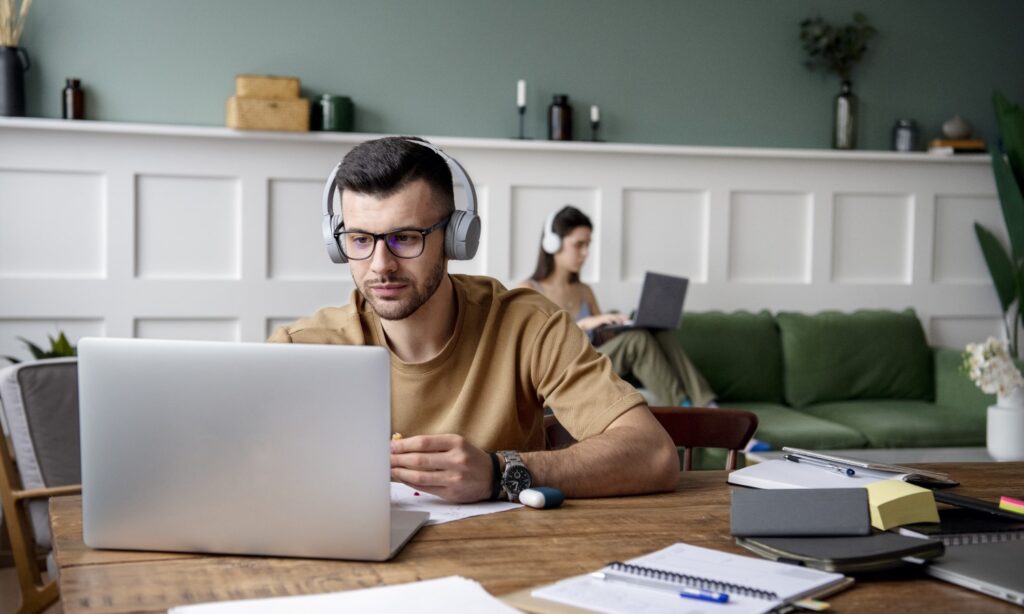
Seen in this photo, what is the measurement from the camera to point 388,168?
169cm

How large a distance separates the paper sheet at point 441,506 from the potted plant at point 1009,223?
3.98 meters

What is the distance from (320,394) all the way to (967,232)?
444cm

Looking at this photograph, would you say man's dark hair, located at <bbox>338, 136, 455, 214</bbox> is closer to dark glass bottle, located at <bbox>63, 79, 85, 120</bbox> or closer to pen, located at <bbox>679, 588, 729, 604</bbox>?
pen, located at <bbox>679, 588, 729, 604</bbox>

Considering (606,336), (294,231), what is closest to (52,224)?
(294,231)

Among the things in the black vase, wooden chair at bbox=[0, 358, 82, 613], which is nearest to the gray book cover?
wooden chair at bbox=[0, 358, 82, 613]

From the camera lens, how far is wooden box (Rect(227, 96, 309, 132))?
397 cm

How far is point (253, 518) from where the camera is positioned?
1161 millimetres

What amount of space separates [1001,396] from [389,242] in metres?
2.64

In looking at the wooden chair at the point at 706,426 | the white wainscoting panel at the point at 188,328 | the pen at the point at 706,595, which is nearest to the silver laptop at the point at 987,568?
the pen at the point at 706,595

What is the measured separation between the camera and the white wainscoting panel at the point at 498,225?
13.0 feet

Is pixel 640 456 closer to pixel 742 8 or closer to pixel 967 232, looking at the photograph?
pixel 742 8

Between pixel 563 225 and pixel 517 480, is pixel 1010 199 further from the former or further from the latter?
pixel 517 480

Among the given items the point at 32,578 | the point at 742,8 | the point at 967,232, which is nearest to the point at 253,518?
the point at 32,578

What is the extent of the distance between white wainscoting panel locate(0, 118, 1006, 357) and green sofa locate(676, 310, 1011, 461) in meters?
0.21
